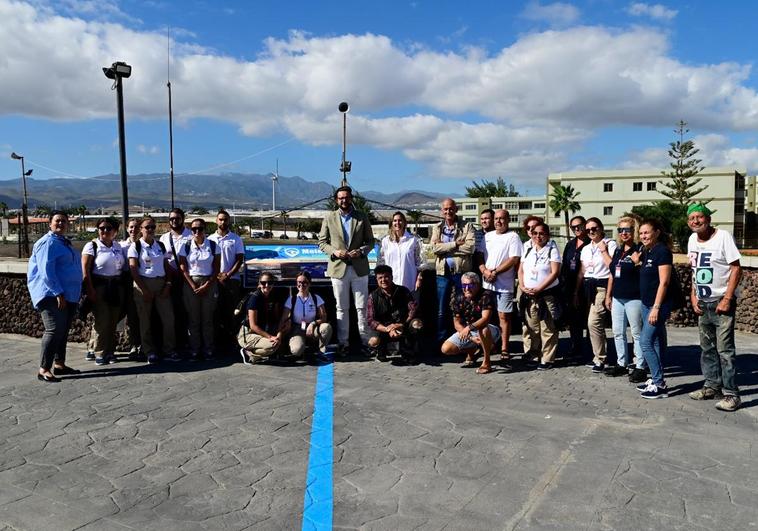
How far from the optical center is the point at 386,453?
14.2ft

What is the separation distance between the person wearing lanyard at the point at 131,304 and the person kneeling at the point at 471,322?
393 centimetres

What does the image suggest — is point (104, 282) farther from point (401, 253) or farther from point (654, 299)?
point (654, 299)

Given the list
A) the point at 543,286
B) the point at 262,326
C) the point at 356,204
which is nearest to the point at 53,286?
the point at 262,326

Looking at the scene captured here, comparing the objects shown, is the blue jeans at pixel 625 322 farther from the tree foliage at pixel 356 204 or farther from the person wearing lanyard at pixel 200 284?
the person wearing lanyard at pixel 200 284

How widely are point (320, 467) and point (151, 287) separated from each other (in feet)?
13.8

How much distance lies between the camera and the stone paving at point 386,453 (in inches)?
135

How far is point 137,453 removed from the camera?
4371mm

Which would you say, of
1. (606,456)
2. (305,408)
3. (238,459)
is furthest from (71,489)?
(606,456)

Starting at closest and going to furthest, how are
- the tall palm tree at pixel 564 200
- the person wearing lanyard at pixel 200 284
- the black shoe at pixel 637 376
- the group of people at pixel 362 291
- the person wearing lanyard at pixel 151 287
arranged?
the black shoe at pixel 637 376 → the group of people at pixel 362 291 → the person wearing lanyard at pixel 151 287 → the person wearing lanyard at pixel 200 284 → the tall palm tree at pixel 564 200

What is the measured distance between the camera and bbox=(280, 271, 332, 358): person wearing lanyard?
7.33m

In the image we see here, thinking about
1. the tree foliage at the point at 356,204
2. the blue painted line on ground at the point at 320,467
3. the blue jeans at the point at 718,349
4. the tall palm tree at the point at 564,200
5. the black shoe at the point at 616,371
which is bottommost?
the blue painted line on ground at the point at 320,467

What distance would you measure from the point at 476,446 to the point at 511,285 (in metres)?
3.11

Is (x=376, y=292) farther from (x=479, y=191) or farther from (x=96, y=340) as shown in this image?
(x=479, y=191)

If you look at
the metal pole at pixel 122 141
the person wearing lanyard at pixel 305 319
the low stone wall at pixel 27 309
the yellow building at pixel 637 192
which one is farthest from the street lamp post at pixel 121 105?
the yellow building at pixel 637 192
